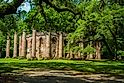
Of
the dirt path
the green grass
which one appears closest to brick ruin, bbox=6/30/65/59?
the green grass

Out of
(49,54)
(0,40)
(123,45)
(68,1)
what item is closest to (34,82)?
(68,1)

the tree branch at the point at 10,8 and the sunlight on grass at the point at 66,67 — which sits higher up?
the tree branch at the point at 10,8

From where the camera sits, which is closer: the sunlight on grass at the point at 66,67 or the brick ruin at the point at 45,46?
the sunlight on grass at the point at 66,67

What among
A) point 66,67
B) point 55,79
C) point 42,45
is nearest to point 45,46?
point 42,45

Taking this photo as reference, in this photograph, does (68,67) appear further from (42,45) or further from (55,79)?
(42,45)

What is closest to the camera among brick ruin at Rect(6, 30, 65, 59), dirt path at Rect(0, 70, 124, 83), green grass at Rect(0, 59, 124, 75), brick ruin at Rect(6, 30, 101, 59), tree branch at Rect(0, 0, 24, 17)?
dirt path at Rect(0, 70, 124, 83)

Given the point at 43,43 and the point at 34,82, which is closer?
the point at 34,82

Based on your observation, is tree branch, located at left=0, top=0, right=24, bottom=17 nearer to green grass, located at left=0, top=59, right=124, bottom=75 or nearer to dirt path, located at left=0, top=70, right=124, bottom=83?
dirt path, located at left=0, top=70, right=124, bottom=83

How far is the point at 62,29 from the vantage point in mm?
67438

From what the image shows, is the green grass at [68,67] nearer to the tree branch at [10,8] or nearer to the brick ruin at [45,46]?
the tree branch at [10,8]

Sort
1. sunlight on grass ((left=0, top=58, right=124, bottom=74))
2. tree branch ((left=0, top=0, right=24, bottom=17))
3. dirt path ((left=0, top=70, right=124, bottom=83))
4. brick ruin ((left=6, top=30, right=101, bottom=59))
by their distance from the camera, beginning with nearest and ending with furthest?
1. dirt path ((left=0, top=70, right=124, bottom=83))
2. tree branch ((left=0, top=0, right=24, bottom=17))
3. sunlight on grass ((left=0, top=58, right=124, bottom=74))
4. brick ruin ((left=6, top=30, right=101, bottom=59))

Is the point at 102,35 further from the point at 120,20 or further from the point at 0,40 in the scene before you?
the point at 0,40

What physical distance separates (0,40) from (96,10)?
4692 cm

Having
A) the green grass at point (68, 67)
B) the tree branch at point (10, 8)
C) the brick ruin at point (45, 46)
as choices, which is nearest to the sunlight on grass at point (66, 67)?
the green grass at point (68, 67)
